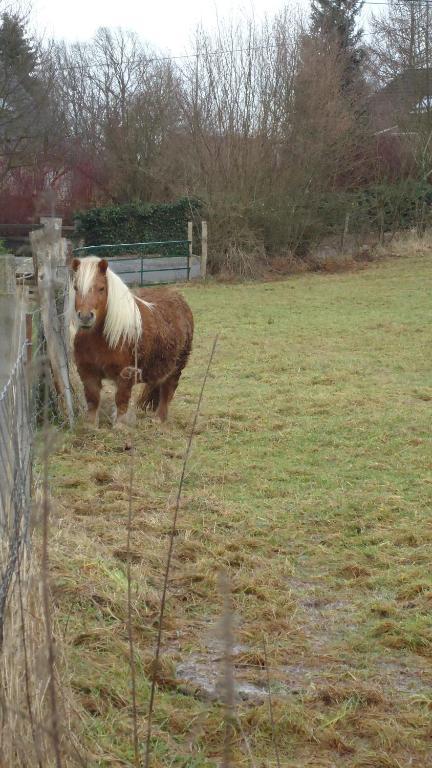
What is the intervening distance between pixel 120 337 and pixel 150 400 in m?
1.16

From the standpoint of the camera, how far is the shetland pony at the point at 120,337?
7.13 meters

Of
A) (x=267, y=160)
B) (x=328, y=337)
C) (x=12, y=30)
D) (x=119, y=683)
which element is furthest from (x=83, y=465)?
(x=12, y=30)

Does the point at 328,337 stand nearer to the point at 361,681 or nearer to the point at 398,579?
the point at 398,579

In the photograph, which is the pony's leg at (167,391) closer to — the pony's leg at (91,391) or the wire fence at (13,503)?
the pony's leg at (91,391)

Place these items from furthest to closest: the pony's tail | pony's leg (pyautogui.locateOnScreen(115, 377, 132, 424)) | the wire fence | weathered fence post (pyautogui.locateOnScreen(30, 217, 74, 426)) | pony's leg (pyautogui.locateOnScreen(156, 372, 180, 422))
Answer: the pony's tail
pony's leg (pyautogui.locateOnScreen(156, 372, 180, 422))
pony's leg (pyautogui.locateOnScreen(115, 377, 132, 424))
weathered fence post (pyautogui.locateOnScreen(30, 217, 74, 426))
the wire fence

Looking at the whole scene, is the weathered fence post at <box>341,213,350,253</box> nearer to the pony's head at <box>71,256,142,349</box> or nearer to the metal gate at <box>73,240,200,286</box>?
the metal gate at <box>73,240,200,286</box>

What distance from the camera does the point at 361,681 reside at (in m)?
3.50

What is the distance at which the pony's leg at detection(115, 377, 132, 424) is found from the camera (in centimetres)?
750

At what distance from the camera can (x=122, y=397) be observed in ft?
24.7

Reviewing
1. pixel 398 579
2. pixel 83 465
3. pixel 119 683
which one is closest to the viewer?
pixel 119 683

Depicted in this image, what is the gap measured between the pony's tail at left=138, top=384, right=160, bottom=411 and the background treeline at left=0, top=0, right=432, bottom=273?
41.1ft

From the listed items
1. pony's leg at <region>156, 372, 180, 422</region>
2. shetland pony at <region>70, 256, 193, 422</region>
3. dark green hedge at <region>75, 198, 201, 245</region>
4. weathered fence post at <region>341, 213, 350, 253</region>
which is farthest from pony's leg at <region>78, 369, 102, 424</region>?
weathered fence post at <region>341, 213, 350, 253</region>

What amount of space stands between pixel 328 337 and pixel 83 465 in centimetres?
784

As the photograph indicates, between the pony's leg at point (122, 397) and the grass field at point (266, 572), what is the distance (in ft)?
0.51
